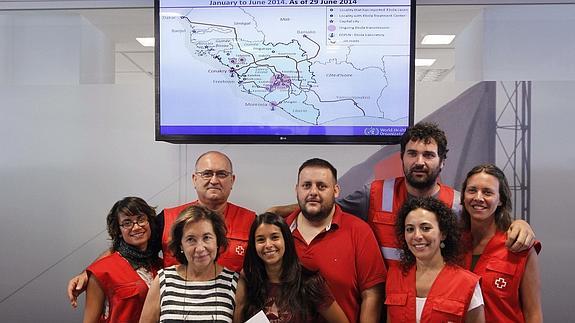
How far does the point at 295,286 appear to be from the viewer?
253 centimetres

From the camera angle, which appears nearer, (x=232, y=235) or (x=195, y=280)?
(x=195, y=280)

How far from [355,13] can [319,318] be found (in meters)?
1.92

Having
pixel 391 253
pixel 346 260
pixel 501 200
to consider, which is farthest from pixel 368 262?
pixel 501 200

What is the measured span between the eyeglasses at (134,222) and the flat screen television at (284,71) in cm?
85

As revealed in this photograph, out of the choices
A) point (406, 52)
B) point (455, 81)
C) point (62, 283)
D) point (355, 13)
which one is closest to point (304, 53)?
point (355, 13)

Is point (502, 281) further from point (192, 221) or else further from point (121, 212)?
point (121, 212)

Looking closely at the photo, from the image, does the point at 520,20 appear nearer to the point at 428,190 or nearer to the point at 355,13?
the point at 355,13

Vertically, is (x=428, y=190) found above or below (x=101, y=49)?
below

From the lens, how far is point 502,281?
2578mm

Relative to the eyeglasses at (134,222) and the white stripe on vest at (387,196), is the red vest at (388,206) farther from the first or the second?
the eyeglasses at (134,222)

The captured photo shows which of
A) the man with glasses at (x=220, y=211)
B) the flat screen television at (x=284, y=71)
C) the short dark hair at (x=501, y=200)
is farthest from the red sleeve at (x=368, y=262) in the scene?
the flat screen television at (x=284, y=71)

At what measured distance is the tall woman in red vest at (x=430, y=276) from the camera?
2426 millimetres

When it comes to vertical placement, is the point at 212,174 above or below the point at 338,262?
above

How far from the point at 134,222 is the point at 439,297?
1.54m
